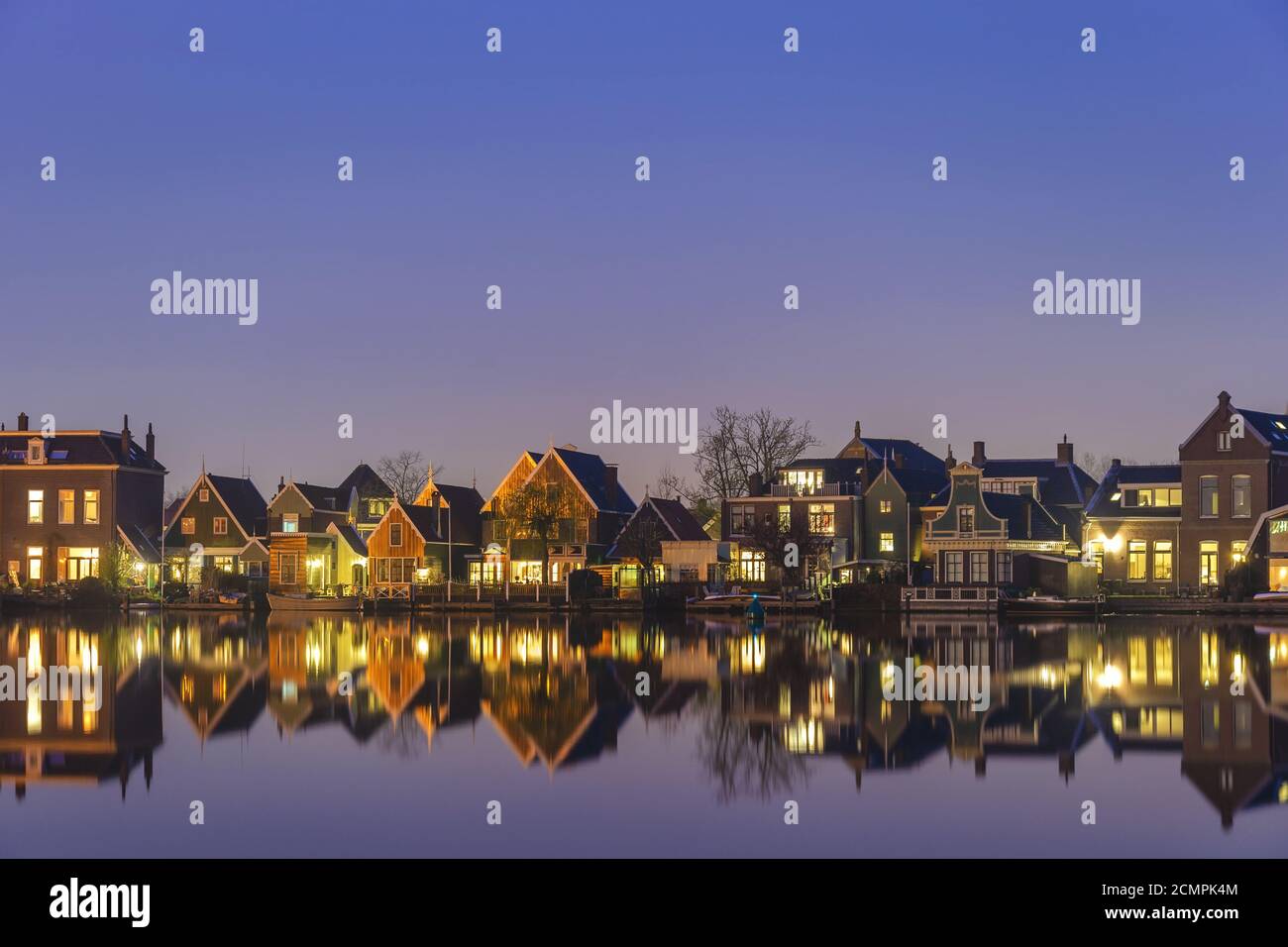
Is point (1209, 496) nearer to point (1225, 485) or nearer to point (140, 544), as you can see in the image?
point (1225, 485)

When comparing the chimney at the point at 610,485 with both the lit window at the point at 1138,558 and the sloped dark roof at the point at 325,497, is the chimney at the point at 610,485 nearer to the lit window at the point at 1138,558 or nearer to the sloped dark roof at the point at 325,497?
the sloped dark roof at the point at 325,497

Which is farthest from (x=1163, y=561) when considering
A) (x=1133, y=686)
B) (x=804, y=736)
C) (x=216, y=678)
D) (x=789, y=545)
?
(x=804, y=736)

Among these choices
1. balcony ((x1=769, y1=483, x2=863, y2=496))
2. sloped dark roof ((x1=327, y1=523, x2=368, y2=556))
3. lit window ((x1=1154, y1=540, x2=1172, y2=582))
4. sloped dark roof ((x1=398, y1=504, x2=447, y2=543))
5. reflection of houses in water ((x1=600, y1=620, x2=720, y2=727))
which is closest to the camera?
reflection of houses in water ((x1=600, y1=620, x2=720, y2=727))

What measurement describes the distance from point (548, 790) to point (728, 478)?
241ft

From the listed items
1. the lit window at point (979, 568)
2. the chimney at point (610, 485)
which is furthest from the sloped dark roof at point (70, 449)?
the lit window at point (979, 568)

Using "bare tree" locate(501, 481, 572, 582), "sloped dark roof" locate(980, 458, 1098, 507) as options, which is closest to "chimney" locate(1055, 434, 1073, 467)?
"sloped dark roof" locate(980, 458, 1098, 507)

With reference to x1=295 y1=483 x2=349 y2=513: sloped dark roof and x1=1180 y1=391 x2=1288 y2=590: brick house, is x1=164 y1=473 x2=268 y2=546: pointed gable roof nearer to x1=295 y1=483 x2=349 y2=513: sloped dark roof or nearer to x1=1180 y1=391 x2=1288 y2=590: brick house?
x1=295 y1=483 x2=349 y2=513: sloped dark roof

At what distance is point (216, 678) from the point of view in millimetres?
36000

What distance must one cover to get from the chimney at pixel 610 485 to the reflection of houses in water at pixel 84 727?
41762 mm

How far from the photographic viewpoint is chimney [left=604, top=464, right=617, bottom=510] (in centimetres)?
8225

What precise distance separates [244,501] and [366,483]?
32.2 feet

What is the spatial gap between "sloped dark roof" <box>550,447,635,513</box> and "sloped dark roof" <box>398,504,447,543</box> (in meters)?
7.16
